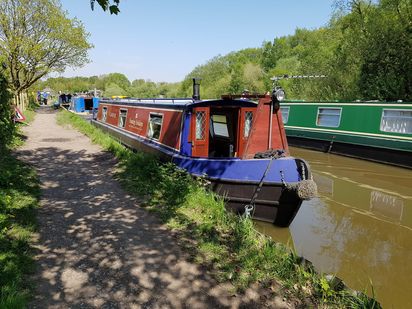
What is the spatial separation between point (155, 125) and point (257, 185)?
4064 millimetres

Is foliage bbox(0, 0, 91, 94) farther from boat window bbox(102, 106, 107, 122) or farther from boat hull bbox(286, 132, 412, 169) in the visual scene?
boat hull bbox(286, 132, 412, 169)

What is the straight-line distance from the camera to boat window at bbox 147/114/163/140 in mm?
8878

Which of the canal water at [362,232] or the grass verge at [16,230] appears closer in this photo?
the grass verge at [16,230]

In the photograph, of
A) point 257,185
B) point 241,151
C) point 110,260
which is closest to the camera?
point 110,260

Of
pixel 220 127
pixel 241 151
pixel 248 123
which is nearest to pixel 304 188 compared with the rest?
pixel 241 151

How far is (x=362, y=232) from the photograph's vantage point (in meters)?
6.52

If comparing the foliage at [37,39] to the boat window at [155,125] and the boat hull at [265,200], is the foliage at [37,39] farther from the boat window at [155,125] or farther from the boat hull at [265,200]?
the boat hull at [265,200]

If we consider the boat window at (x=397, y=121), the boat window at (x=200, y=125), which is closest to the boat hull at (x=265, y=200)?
the boat window at (x=200, y=125)

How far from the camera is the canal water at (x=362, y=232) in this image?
16.0ft

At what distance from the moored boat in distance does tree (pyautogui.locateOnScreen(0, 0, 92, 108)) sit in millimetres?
15625

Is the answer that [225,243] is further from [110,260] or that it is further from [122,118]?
[122,118]

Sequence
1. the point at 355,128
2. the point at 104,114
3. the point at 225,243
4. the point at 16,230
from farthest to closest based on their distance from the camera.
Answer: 1. the point at 104,114
2. the point at 355,128
3. the point at 225,243
4. the point at 16,230

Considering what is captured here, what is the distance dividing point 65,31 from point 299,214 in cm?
2203

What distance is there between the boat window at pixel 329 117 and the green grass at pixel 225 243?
28.5 feet
